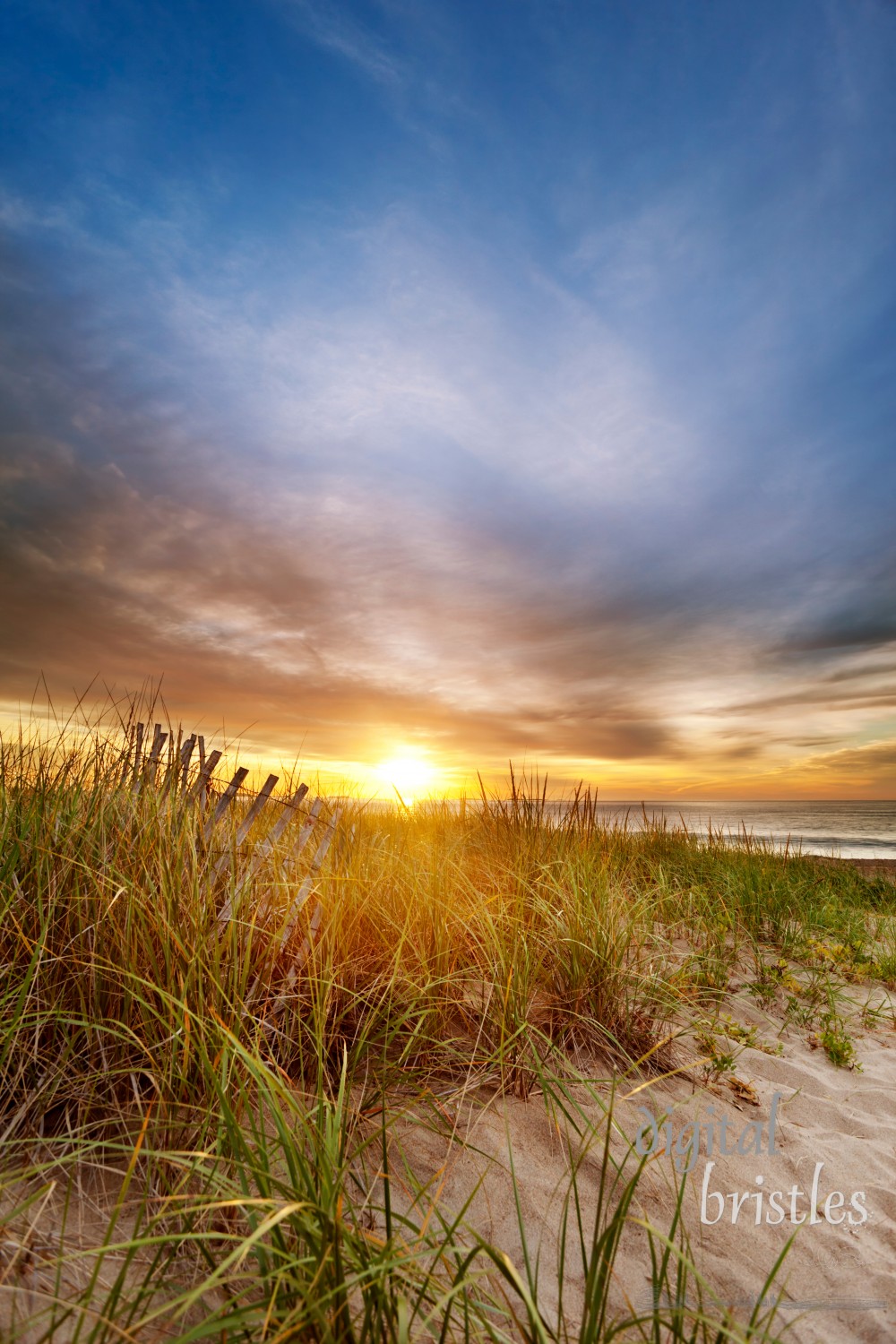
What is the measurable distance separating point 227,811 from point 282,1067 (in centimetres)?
145

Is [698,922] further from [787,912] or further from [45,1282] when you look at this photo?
[45,1282]

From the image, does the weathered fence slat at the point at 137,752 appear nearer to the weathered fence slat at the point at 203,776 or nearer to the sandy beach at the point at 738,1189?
the weathered fence slat at the point at 203,776

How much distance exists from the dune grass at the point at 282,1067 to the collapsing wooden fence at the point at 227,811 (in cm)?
6

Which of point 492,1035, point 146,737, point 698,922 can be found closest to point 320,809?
point 146,737

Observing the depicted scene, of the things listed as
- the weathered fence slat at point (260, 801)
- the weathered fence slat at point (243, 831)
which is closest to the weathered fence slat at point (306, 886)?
the weathered fence slat at point (243, 831)

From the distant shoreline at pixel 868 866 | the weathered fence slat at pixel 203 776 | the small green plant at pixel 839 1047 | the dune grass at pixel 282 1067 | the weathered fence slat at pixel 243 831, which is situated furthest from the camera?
the distant shoreline at pixel 868 866

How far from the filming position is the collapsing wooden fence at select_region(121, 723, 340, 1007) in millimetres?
2875

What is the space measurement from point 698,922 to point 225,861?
408cm

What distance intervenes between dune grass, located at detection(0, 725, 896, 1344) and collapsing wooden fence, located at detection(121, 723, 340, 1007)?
0.21ft

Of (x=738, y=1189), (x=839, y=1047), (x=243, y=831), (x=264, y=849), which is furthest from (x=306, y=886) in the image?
(x=839, y=1047)

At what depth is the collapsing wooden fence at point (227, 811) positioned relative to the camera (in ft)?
9.43

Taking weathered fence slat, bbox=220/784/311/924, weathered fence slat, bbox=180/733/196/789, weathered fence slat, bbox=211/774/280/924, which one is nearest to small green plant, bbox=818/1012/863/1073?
weathered fence slat, bbox=220/784/311/924

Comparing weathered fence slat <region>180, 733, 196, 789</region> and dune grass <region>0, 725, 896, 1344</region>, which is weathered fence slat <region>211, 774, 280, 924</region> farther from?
weathered fence slat <region>180, 733, 196, 789</region>

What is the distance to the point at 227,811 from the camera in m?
3.62
